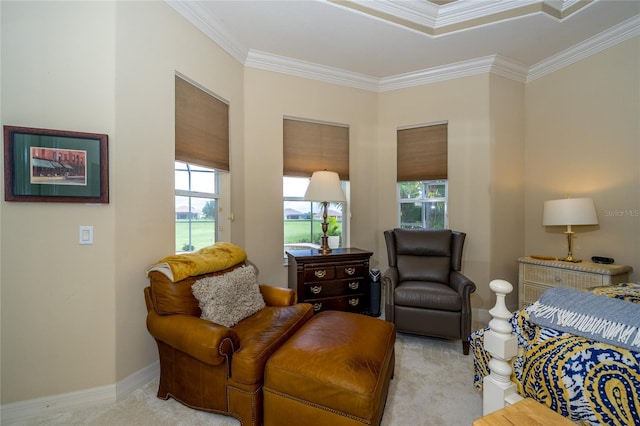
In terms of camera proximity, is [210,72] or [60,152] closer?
[60,152]

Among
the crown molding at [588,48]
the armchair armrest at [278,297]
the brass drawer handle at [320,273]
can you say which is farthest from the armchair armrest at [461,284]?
the crown molding at [588,48]

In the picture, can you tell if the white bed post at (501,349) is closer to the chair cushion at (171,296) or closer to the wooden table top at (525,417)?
the wooden table top at (525,417)

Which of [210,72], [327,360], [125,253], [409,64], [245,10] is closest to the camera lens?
[327,360]

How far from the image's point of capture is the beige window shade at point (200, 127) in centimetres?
227

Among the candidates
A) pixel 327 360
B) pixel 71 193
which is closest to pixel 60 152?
pixel 71 193

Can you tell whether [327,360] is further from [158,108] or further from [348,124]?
[348,124]

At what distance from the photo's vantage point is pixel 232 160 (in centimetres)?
281

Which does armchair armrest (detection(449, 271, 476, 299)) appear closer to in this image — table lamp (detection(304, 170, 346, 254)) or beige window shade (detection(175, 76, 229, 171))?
table lamp (detection(304, 170, 346, 254))

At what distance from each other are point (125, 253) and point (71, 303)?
1.32 ft

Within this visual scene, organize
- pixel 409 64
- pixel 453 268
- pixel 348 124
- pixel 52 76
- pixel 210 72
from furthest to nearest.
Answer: pixel 348 124 → pixel 409 64 → pixel 453 268 → pixel 210 72 → pixel 52 76

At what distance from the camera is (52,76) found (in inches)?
65.3

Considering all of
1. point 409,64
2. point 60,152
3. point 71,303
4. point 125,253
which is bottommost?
point 71,303

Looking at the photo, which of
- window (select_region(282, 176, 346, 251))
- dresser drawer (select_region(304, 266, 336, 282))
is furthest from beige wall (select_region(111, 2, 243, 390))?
window (select_region(282, 176, 346, 251))

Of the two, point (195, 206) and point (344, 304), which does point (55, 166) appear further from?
point (344, 304)
